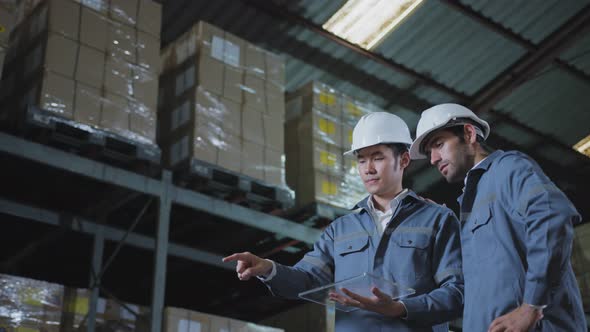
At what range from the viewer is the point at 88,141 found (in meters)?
6.82

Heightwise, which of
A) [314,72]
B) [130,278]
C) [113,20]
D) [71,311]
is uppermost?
[314,72]

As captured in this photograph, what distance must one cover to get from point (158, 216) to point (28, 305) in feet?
4.84

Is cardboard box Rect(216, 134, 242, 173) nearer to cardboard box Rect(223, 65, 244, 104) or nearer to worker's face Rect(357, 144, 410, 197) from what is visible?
cardboard box Rect(223, 65, 244, 104)

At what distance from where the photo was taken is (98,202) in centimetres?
806

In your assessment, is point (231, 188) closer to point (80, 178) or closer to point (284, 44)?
point (80, 178)

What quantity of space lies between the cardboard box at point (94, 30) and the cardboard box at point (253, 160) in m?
1.71

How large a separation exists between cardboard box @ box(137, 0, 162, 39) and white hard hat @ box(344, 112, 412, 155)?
4464mm

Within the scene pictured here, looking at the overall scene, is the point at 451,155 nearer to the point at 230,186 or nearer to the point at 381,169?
the point at 381,169

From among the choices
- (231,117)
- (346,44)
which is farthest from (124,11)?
(346,44)

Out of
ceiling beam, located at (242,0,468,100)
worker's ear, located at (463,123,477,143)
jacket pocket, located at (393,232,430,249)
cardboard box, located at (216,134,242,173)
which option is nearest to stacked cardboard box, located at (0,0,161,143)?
cardboard box, located at (216,134,242,173)

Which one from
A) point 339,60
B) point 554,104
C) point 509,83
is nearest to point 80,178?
point 339,60

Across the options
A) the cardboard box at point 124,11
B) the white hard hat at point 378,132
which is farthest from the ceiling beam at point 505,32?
the white hard hat at point 378,132

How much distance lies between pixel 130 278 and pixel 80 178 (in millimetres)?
3107

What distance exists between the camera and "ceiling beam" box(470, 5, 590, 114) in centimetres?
1093
